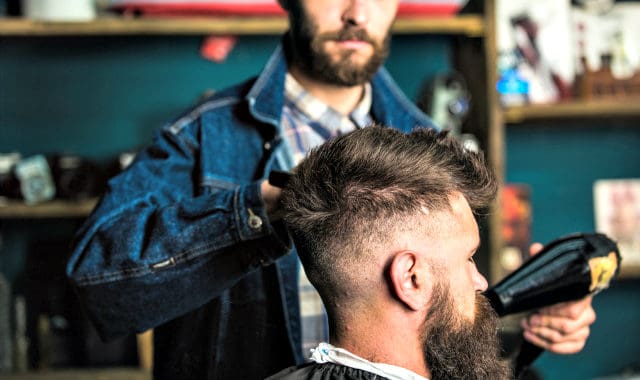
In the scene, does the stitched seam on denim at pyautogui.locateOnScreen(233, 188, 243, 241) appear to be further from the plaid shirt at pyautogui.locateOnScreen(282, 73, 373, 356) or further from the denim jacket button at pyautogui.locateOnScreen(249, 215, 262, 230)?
the plaid shirt at pyautogui.locateOnScreen(282, 73, 373, 356)

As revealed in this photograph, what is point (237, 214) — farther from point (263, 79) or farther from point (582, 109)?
point (582, 109)

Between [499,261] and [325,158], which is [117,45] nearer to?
[499,261]

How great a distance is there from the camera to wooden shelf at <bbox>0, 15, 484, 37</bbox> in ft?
8.97

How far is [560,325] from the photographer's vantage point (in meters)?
1.69

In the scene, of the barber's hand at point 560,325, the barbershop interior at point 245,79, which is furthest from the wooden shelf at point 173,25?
the barber's hand at point 560,325

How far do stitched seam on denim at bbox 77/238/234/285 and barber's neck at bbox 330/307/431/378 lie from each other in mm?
331

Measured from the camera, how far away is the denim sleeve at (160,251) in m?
1.45

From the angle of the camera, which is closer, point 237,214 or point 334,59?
point 237,214

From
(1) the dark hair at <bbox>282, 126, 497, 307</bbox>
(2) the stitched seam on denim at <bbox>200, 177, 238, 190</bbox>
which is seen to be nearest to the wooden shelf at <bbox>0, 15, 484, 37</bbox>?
(2) the stitched seam on denim at <bbox>200, 177, 238, 190</bbox>

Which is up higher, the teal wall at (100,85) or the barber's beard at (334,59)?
the barber's beard at (334,59)

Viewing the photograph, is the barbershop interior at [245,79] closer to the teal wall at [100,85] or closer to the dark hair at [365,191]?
the teal wall at [100,85]

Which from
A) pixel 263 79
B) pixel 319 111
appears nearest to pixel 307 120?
pixel 319 111

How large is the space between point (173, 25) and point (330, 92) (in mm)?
1089

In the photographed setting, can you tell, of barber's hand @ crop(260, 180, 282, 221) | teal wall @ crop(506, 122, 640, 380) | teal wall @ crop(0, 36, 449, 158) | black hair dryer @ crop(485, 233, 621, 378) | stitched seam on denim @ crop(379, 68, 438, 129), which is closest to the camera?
barber's hand @ crop(260, 180, 282, 221)
